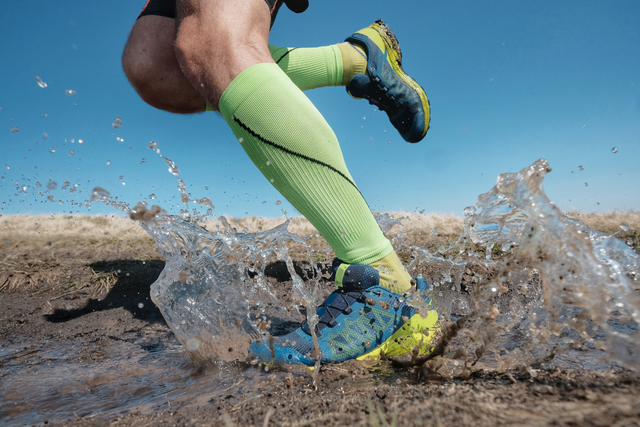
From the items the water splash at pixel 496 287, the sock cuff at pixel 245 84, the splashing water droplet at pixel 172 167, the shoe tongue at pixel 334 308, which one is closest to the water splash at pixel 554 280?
the water splash at pixel 496 287

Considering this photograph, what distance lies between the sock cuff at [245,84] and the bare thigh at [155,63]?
610 mm

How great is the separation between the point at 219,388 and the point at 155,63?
5.31 ft

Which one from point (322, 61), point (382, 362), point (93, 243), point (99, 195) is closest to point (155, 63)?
point (99, 195)

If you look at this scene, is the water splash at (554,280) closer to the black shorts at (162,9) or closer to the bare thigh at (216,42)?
the bare thigh at (216,42)

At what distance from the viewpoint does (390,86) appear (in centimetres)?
192

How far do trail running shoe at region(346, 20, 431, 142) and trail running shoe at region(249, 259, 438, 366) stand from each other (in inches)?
38.8

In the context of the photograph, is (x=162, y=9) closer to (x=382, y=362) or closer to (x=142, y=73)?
(x=142, y=73)

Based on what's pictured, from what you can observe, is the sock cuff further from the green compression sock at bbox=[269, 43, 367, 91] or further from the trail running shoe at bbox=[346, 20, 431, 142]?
the trail running shoe at bbox=[346, 20, 431, 142]

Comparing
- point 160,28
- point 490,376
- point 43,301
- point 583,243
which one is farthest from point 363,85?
point 43,301

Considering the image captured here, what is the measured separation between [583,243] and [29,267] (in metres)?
4.12

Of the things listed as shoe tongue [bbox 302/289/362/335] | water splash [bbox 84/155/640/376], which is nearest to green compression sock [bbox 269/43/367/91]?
water splash [bbox 84/155/640/376]

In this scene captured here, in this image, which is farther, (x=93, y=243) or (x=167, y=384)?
(x=93, y=243)

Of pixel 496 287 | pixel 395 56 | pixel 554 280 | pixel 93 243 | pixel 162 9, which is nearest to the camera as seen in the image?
pixel 554 280

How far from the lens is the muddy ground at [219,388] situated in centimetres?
60
